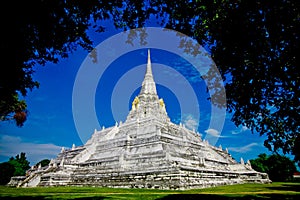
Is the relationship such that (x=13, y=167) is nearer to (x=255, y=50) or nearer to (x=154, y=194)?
(x=154, y=194)

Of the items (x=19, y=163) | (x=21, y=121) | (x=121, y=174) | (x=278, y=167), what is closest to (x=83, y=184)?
(x=121, y=174)

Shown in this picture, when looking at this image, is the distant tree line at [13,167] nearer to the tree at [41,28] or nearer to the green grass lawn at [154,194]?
the green grass lawn at [154,194]

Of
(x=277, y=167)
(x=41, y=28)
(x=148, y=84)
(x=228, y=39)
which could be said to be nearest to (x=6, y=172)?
(x=148, y=84)

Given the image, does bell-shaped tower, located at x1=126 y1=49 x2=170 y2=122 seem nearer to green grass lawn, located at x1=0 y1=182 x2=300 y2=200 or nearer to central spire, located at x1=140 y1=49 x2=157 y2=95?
central spire, located at x1=140 y1=49 x2=157 y2=95

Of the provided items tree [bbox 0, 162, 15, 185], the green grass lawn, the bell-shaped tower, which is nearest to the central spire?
the bell-shaped tower

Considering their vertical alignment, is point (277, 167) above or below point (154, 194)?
above

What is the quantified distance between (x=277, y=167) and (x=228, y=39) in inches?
2109

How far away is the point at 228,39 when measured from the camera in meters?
7.52

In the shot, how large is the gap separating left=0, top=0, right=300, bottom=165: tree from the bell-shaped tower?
31.8 meters

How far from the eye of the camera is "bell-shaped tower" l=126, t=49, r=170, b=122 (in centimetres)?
4222

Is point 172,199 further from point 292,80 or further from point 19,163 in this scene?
point 19,163

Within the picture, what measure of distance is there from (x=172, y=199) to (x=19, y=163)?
183 feet

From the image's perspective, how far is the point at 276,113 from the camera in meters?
8.16

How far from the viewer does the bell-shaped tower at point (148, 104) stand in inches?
1662
